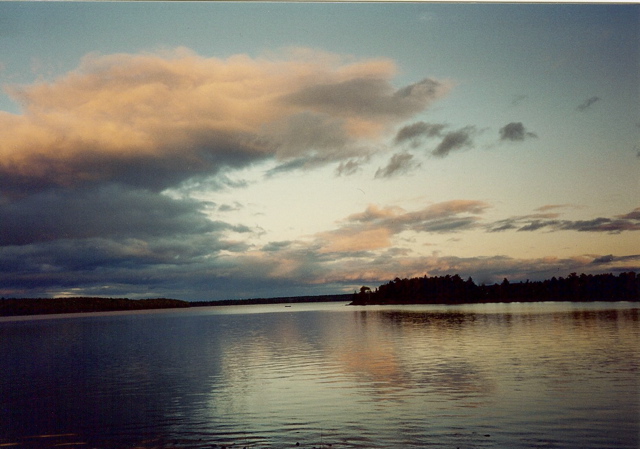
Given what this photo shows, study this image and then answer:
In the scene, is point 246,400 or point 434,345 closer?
point 246,400

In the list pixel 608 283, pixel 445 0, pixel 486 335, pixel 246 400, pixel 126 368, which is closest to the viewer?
pixel 445 0

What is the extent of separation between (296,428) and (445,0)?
24.2 m

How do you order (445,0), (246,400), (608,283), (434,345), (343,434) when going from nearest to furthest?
1. (343,434)
2. (445,0)
3. (246,400)
4. (434,345)
5. (608,283)

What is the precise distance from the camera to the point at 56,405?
35.9m

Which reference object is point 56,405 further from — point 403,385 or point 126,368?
point 403,385

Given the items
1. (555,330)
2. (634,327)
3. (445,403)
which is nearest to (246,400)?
(445,403)

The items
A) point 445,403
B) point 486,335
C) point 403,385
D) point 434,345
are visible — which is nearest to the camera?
point 445,403

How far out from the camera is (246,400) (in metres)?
34.1

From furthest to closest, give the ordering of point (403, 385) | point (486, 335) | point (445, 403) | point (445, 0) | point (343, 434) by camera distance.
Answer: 1. point (486, 335)
2. point (403, 385)
3. point (445, 403)
4. point (445, 0)
5. point (343, 434)

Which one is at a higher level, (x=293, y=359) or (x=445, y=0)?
(x=445, y=0)

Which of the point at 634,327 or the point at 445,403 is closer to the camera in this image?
the point at 445,403

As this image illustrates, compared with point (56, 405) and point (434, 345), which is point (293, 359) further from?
point (56, 405)

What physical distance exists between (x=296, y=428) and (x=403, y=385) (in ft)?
42.1

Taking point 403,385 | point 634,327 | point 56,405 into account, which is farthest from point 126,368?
point 634,327
